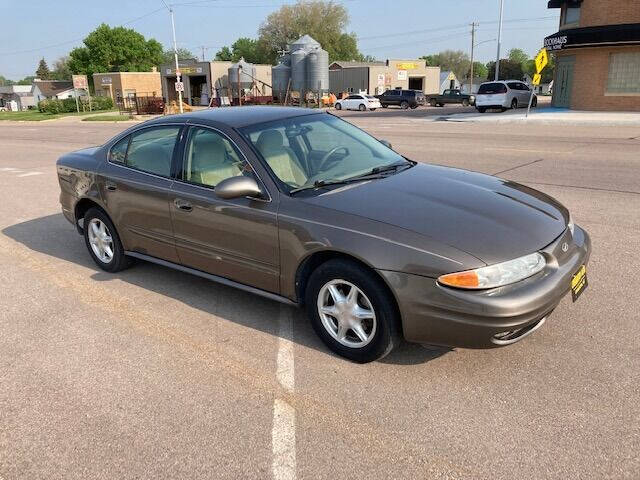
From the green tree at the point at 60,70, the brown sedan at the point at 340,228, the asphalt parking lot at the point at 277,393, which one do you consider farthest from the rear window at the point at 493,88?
the green tree at the point at 60,70

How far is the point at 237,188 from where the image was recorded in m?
3.70

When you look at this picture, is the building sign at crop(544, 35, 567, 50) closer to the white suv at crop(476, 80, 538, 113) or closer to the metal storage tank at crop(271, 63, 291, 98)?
the white suv at crop(476, 80, 538, 113)

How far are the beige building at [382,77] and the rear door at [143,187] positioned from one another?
57.8 metres

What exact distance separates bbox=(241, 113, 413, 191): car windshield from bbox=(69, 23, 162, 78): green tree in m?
99.3

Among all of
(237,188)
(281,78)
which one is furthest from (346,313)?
(281,78)

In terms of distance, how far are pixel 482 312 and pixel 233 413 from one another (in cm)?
149

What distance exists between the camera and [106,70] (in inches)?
3671

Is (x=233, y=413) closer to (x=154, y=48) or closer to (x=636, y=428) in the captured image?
(x=636, y=428)

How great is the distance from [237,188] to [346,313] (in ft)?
3.68

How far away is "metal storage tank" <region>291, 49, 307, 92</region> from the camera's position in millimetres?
50969

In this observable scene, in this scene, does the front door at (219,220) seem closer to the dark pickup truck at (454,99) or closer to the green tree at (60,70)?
the dark pickup truck at (454,99)

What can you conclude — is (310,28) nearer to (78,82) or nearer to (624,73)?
A: (78,82)

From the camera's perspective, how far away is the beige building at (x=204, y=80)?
186 feet

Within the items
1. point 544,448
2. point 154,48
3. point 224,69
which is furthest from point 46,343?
point 154,48
